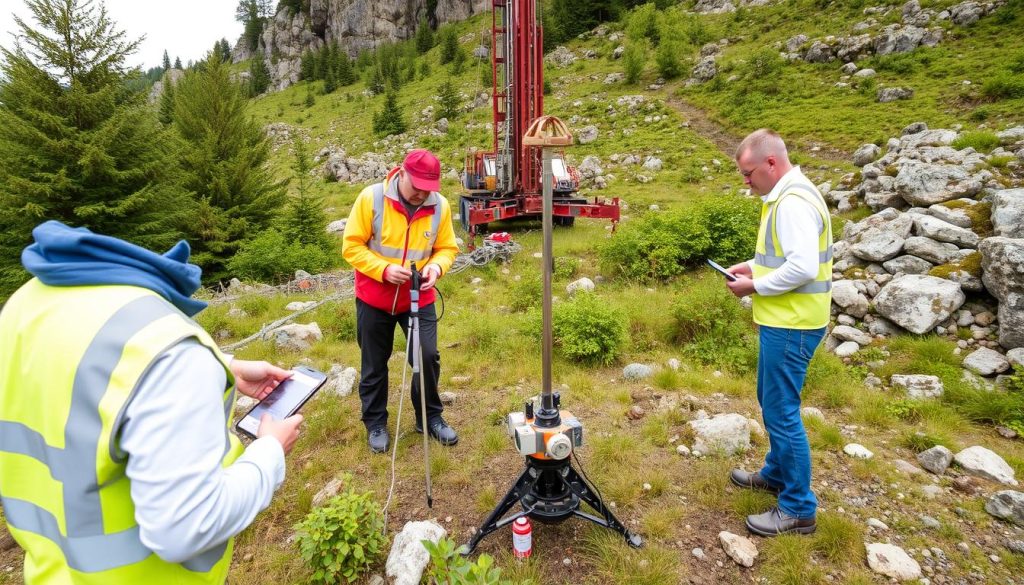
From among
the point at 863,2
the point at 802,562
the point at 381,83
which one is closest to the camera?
the point at 802,562

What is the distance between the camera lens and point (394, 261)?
3.69 meters

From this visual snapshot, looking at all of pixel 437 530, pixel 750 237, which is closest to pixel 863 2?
pixel 750 237

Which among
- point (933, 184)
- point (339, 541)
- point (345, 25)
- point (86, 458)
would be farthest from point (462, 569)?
point (345, 25)

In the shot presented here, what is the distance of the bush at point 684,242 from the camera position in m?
7.93

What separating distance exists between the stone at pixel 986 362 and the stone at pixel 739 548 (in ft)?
12.6

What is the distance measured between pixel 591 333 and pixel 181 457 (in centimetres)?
465

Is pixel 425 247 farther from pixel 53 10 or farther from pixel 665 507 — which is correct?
pixel 53 10

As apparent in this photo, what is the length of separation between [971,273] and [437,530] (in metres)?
6.58

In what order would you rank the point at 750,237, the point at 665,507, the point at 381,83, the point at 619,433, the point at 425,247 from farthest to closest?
the point at 381,83, the point at 750,237, the point at 619,433, the point at 425,247, the point at 665,507

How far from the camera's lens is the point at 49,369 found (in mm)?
1082

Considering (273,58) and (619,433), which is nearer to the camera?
(619,433)

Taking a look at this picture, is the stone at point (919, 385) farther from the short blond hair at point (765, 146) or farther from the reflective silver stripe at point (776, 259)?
the short blond hair at point (765, 146)

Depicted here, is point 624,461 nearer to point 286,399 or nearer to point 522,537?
point 522,537

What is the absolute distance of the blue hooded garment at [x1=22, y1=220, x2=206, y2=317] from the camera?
1.09 metres
